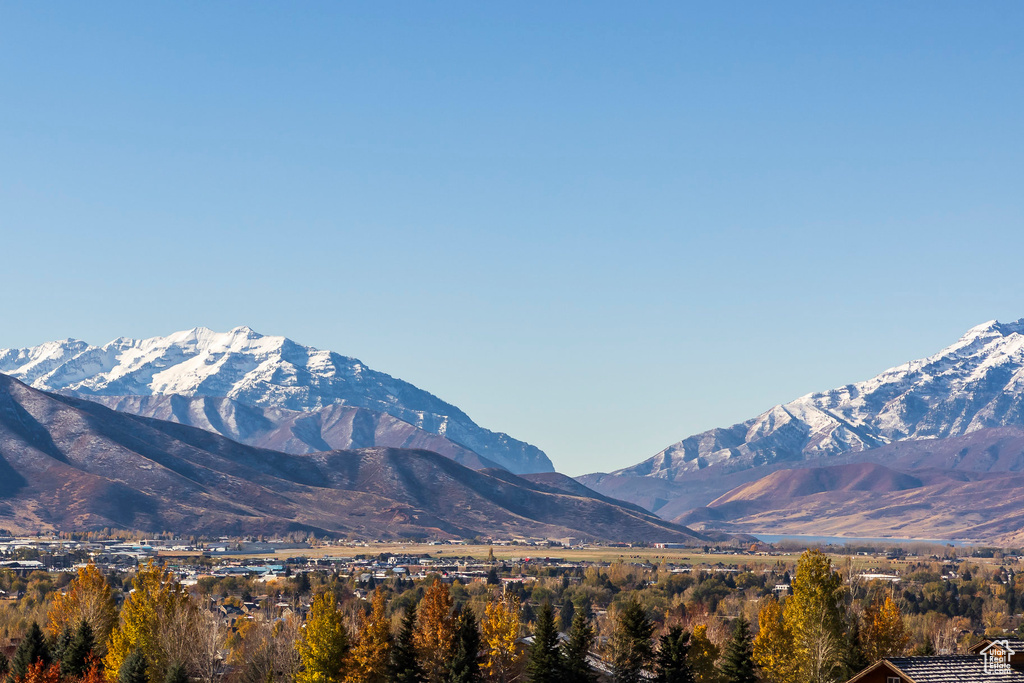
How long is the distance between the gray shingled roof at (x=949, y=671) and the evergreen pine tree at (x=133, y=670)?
7742 centimetres

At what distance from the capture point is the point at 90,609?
501ft

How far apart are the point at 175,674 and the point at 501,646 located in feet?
102

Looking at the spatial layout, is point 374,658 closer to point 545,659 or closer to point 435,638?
point 435,638

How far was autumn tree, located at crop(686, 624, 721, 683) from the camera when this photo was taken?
133500mm

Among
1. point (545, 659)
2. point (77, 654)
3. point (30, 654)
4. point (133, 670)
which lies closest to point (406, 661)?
point (545, 659)

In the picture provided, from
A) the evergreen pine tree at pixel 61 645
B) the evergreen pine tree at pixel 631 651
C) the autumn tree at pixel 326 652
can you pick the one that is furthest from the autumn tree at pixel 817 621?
the evergreen pine tree at pixel 61 645

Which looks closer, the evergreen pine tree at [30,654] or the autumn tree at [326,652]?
the evergreen pine tree at [30,654]

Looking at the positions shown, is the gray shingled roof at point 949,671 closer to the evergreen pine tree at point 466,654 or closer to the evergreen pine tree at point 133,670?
the evergreen pine tree at point 466,654

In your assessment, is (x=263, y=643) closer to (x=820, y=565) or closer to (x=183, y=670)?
(x=183, y=670)

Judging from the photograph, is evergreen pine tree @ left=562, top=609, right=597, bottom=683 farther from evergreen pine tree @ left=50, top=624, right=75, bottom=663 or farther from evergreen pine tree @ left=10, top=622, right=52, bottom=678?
evergreen pine tree @ left=50, top=624, right=75, bottom=663

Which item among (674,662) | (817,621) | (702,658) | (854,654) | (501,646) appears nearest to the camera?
(817,621)

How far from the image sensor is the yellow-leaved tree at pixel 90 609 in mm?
151375

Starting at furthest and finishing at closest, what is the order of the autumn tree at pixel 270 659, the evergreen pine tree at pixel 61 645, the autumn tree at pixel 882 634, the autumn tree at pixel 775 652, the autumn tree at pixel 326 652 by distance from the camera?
the autumn tree at pixel 270 659 < the evergreen pine tree at pixel 61 645 < the autumn tree at pixel 882 634 < the autumn tree at pixel 326 652 < the autumn tree at pixel 775 652

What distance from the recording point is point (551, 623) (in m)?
123
